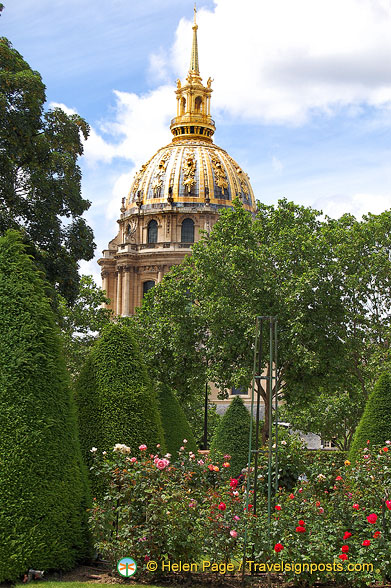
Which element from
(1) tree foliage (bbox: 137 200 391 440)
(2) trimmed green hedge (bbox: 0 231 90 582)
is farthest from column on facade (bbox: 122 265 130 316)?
(2) trimmed green hedge (bbox: 0 231 90 582)

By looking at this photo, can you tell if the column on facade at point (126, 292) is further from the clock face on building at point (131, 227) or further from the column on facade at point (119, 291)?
the clock face on building at point (131, 227)

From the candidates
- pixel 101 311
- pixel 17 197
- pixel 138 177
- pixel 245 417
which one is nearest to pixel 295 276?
pixel 245 417

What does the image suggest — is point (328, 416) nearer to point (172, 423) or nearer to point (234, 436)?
point (234, 436)

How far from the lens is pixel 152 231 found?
331 ft

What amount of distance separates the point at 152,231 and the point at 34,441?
298 ft

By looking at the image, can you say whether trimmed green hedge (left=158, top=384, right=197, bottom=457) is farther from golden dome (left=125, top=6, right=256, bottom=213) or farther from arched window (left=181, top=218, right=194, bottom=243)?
golden dome (left=125, top=6, right=256, bottom=213)

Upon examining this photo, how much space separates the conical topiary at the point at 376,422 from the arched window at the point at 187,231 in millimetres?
83439

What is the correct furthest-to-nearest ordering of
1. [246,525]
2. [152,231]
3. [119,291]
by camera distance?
1. [152,231]
2. [119,291]
3. [246,525]

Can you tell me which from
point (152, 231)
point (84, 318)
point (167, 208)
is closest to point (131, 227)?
point (152, 231)

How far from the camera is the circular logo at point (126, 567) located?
10.8m

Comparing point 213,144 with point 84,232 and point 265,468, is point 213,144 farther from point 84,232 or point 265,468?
point 265,468

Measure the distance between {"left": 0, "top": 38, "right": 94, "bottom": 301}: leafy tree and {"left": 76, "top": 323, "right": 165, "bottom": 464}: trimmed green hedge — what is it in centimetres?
773

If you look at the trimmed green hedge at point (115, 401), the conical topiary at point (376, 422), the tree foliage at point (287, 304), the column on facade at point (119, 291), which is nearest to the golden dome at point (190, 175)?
the column on facade at point (119, 291)

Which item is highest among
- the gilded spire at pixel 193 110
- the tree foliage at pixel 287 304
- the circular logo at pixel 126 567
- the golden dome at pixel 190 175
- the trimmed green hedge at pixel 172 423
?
the gilded spire at pixel 193 110
